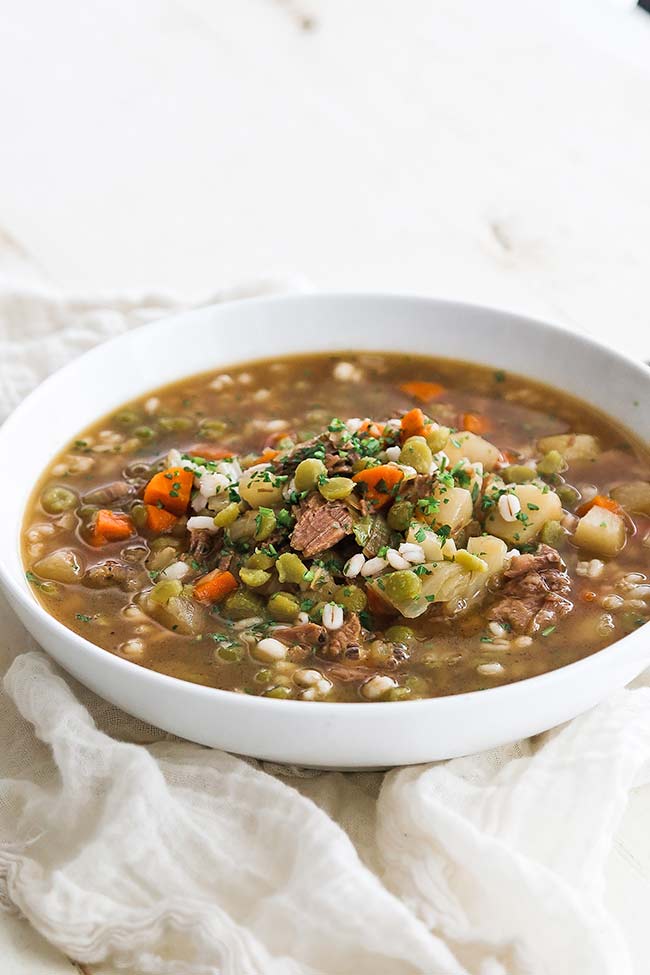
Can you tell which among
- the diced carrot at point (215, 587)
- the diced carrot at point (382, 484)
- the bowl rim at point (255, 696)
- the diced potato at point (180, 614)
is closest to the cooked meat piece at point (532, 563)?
the bowl rim at point (255, 696)

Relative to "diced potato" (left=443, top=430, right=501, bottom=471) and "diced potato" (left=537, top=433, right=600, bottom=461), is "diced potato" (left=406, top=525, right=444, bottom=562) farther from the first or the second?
"diced potato" (left=537, top=433, right=600, bottom=461)

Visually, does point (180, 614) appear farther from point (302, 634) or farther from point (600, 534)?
point (600, 534)

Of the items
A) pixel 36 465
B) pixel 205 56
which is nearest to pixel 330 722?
pixel 36 465

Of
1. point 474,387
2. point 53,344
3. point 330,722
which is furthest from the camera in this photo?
point 53,344

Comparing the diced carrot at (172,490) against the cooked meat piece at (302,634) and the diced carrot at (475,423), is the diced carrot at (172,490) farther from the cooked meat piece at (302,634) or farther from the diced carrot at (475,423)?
the diced carrot at (475,423)

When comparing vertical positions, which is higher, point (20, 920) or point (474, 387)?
point (474, 387)

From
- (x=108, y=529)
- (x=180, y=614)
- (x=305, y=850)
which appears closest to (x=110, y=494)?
(x=108, y=529)

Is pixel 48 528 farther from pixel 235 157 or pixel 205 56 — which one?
pixel 205 56
